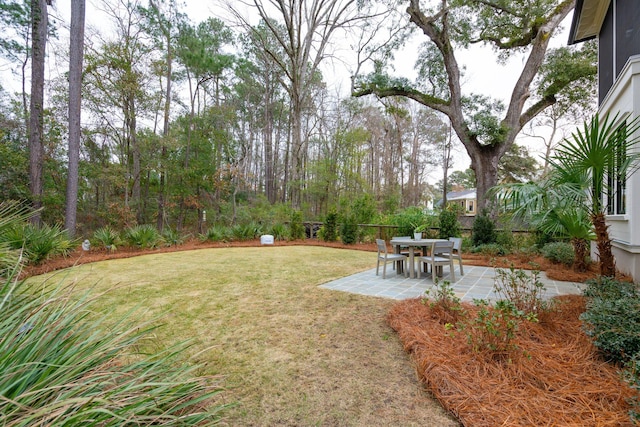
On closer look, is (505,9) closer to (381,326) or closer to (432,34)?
(432,34)

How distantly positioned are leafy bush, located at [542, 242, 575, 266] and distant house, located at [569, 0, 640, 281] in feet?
2.58

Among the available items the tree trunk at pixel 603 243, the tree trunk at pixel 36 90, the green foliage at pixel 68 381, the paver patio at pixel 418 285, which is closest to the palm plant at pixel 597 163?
the tree trunk at pixel 603 243

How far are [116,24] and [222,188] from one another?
296 inches

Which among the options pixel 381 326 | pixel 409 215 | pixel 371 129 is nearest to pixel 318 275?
pixel 381 326

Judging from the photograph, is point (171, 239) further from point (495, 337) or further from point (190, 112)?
point (495, 337)

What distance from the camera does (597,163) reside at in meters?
3.06

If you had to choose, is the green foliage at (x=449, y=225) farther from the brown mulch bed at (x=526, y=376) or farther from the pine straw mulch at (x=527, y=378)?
the pine straw mulch at (x=527, y=378)

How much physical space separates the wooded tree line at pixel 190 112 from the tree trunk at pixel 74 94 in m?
1.21

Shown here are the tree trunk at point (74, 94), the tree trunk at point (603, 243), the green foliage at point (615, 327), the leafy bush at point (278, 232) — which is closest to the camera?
the green foliage at point (615, 327)

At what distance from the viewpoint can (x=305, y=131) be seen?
672 inches

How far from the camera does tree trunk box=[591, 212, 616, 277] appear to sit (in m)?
3.14

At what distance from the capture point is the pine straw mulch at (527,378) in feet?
5.19

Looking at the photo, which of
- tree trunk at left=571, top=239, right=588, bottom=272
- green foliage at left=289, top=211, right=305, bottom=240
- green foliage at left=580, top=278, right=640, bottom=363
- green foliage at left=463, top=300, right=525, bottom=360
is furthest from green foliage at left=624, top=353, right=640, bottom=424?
green foliage at left=289, top=211, right=305, bottom=240

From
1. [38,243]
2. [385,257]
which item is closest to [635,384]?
[385,257]
